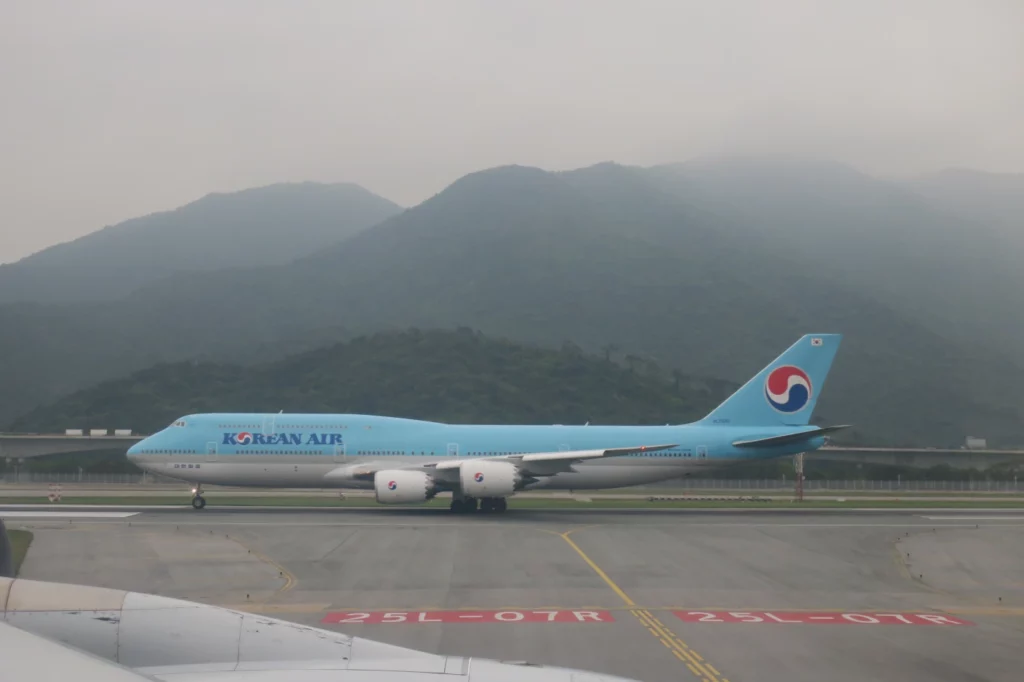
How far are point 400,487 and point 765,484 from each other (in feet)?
122

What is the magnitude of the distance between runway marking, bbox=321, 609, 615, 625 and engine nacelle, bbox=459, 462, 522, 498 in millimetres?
19691

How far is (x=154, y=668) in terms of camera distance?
591 centimetres

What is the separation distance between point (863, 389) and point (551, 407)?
1607 inches

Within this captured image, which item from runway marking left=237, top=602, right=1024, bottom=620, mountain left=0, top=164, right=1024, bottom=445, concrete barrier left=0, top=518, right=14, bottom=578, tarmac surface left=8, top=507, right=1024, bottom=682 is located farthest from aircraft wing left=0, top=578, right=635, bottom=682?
mountain left=0, top=164, right=1024, bottom=445

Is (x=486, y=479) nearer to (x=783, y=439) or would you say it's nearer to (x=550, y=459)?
(x=550, y=459)

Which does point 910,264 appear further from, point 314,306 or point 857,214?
point 314,306

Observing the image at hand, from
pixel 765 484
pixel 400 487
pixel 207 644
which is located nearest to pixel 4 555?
pixel 207 644

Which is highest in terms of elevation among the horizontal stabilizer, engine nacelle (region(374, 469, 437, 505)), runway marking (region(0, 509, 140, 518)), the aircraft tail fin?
the aircraft tail fin

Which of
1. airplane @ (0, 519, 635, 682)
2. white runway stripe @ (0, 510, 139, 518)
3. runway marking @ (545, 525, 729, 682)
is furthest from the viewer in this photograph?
white runway stripe @ (0, 510, 139, 518)

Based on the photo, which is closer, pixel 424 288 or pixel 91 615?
pixel 91 615

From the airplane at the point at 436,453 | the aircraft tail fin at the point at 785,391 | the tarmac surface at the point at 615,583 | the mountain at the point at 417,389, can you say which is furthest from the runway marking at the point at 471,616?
the mountain at the point at 417,389

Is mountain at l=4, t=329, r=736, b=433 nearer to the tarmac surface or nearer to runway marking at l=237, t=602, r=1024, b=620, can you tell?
the tarmac surface

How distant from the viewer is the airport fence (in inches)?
2405

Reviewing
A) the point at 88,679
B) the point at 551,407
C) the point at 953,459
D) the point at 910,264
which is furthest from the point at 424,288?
the point at 88,679
